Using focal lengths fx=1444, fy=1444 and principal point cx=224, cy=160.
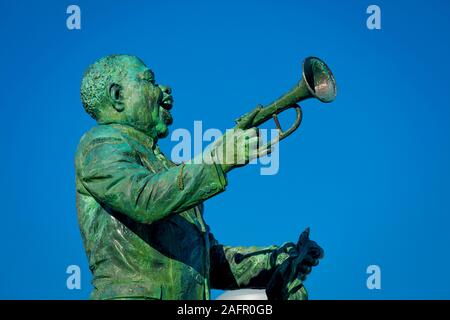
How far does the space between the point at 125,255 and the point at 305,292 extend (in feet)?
6.57

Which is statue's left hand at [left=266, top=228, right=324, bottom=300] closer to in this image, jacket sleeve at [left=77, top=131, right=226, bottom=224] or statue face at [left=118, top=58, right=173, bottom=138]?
statue face at [left=118, top=58, right=173, bottom=138]

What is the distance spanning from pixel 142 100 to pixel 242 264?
1.91 metres

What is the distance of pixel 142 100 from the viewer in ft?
43.5

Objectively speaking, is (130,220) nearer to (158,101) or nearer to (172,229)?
(172,229)

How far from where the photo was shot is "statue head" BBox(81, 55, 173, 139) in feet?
43.5

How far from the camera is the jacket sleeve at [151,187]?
11969 mm

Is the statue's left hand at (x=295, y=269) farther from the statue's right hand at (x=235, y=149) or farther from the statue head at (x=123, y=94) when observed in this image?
the statue's right hand at (x=235, y=149)

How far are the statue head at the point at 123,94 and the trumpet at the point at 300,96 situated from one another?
95cm

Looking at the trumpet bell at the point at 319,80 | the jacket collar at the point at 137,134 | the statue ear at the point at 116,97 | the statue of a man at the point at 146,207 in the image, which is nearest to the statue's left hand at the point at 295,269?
the statue of a man at the point at 146,207

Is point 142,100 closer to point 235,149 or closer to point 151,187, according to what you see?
point 151,187

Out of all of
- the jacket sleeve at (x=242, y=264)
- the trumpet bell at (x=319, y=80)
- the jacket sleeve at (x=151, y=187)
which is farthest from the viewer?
the jacket sleeve at (x=242, y=264)

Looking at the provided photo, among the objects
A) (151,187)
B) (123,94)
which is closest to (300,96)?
(123,94)

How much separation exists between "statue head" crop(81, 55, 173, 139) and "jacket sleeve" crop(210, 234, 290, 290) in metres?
1.40

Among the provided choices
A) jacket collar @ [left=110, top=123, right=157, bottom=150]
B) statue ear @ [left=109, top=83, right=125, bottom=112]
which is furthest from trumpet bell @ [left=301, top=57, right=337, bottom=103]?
statue ear @ [left=109, top=83, right=125, bottom=112]
